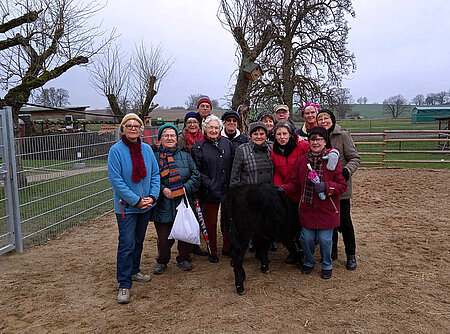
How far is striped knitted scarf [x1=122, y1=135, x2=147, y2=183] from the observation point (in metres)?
3.33

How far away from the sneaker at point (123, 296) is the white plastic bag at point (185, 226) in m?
0.72

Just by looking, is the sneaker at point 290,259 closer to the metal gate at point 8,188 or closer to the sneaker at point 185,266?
the sneaker at point 185,266

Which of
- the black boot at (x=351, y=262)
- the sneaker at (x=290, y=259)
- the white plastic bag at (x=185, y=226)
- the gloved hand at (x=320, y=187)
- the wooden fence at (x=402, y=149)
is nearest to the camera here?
the gloved hand at (x=320, y=187)

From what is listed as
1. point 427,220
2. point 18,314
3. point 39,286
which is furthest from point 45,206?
point 427,220

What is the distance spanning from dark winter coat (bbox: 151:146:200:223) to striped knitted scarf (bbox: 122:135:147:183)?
47 cm

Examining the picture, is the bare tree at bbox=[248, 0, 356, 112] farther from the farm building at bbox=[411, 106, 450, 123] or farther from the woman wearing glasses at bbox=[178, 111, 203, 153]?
the farm building at bbox=[411, 106, 450, 123]

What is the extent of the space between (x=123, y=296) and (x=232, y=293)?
1.06 meters

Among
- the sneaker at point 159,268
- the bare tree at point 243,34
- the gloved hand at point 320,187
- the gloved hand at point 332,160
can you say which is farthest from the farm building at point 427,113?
the sneaker at point 159,268

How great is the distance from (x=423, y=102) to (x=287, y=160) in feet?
207

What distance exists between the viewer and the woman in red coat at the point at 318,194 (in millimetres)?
3473

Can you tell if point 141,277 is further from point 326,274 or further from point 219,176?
point 326,274

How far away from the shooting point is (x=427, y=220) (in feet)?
19.5

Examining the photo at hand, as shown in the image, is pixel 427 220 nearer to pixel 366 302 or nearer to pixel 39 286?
pixel 366 302

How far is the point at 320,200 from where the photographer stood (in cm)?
357
